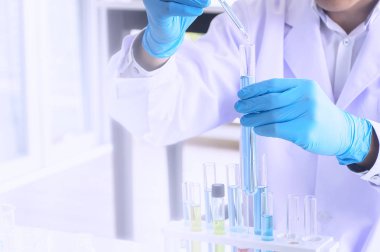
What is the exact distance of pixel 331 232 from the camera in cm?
89

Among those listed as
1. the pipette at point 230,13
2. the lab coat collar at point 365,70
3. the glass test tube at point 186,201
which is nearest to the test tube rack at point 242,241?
the glass test tube at point 186,201

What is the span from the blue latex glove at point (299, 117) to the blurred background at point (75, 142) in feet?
3.17

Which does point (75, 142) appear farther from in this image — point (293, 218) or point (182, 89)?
point (293, 218)

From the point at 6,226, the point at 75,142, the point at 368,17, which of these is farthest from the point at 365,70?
the point at 75,142

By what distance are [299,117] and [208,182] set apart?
18cm

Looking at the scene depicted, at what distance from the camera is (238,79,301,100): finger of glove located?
0.68 meters

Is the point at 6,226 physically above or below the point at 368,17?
below

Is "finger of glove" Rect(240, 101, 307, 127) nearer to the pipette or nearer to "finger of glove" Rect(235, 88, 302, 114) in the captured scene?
"finger of glove" Rect(235, 88, 302, 114)

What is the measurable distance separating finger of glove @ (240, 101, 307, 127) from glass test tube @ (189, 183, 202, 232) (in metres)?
0.12

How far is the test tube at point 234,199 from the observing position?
2.00ft

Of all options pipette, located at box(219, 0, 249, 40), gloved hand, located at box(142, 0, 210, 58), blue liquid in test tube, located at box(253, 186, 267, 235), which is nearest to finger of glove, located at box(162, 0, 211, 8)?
gloved hand, located at box(142, 0, 210, 58)

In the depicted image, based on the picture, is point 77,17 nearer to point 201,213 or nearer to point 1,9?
point 1,9

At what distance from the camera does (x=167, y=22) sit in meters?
0.82

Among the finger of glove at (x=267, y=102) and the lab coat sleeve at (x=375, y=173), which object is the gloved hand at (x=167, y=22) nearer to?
the finger of glove at (x=267, y=102)
